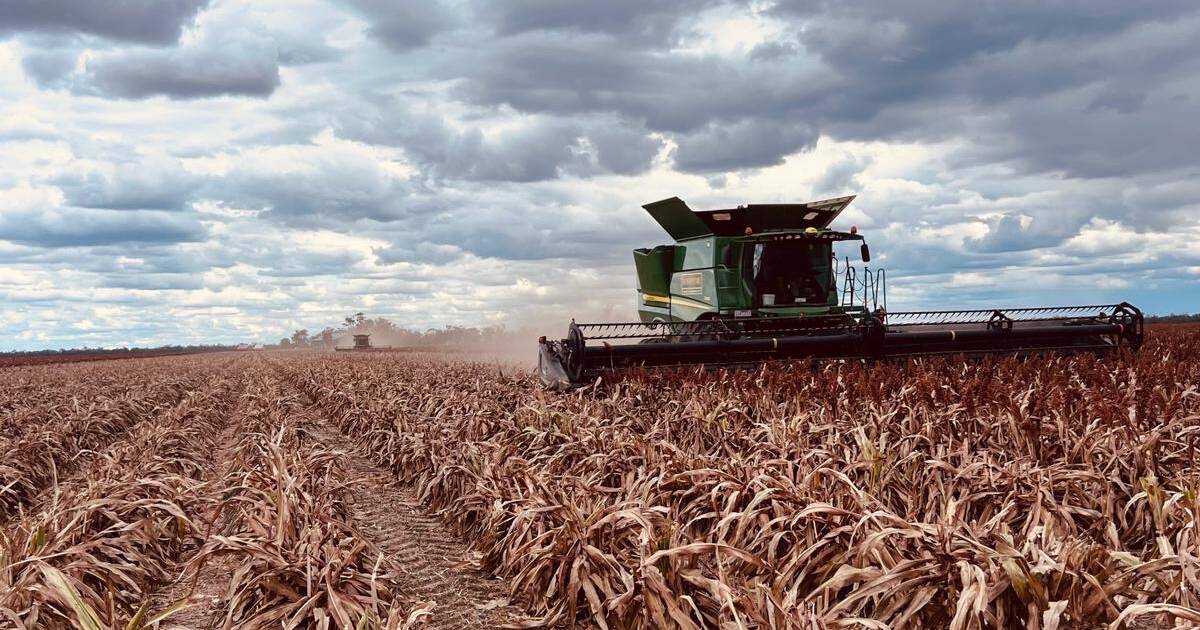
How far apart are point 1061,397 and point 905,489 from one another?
10.2 ft

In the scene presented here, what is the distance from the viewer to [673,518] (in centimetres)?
524

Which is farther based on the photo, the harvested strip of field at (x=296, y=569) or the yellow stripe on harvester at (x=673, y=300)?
the yellow stripe on harvester at (x=673, y=300)

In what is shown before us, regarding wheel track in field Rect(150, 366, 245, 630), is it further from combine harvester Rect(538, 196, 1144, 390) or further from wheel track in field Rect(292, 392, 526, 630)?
combine harvester Rect(538, 196, 1144, 390)

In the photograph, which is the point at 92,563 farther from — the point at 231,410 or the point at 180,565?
the point at 231,410

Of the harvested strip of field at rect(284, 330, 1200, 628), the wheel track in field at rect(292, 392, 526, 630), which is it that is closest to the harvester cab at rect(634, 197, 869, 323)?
the harvested strip of field at rect(284, 330, 1200, 628)

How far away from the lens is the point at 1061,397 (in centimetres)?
767

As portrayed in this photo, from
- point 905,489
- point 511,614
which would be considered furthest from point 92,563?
point 905,489

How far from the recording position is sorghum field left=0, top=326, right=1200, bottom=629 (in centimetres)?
353

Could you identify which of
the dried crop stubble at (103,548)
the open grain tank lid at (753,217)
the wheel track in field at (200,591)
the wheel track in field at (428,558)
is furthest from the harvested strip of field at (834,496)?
the open grain tank lid at (753,217)

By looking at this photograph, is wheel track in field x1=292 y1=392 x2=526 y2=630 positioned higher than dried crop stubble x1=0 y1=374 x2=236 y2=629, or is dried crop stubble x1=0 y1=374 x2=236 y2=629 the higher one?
dried crop stubble x1=0 y1=374 x2=236 y2=629

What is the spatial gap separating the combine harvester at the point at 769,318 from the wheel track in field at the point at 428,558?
3961 mm

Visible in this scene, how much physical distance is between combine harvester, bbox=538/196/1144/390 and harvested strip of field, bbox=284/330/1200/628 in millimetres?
1946

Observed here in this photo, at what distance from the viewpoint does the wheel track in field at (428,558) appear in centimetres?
484

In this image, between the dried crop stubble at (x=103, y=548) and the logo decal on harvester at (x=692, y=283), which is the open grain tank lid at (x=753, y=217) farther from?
the dried crop stubble at (x=103, y=548)
